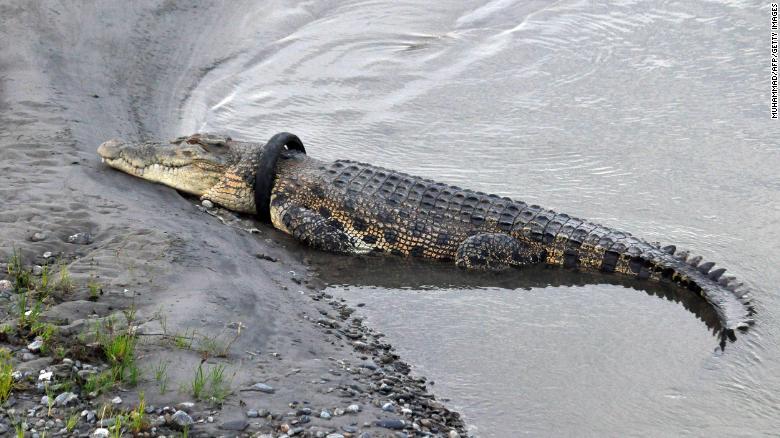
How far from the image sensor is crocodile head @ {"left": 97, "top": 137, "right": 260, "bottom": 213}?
9023 millimetres

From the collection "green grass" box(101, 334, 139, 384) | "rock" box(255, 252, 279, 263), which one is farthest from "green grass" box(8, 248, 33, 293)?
"rock" box(255, 252, 279, 263)

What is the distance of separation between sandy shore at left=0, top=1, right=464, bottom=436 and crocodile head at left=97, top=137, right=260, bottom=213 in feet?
0.62

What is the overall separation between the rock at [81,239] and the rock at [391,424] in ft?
9.52

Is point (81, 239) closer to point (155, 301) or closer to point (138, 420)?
point (155, 301)

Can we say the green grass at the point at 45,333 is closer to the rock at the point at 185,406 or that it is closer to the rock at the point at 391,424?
the rock at the point at 185,406

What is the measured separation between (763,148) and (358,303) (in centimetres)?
512

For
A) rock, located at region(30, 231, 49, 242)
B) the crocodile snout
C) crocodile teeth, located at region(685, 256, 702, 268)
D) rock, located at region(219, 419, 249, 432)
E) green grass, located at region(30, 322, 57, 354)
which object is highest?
crocodile teeth, located at region(685, 256, 702, 268)

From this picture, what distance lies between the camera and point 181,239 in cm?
732

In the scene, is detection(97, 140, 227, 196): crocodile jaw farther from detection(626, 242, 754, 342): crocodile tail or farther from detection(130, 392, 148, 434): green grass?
detection(130, 392, 148, 434): green grass

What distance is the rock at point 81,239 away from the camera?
696cm

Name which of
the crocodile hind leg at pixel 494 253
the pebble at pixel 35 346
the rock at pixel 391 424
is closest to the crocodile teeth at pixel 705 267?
the crocodile hind leg at pixel 494 253

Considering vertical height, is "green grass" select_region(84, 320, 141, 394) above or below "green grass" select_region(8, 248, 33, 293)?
below

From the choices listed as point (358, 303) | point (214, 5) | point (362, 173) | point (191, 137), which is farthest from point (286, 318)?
point (214, 5)

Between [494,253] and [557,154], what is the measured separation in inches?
89.2
